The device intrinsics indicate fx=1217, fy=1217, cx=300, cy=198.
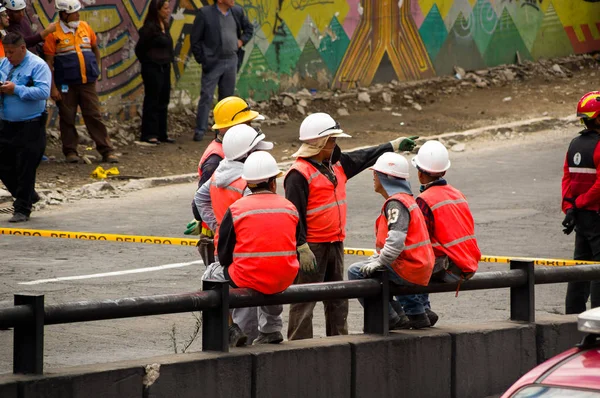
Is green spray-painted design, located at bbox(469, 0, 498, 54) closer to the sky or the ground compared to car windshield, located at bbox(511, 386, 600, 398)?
closer to the sky

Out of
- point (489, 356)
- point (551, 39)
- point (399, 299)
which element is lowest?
point (489, 356)

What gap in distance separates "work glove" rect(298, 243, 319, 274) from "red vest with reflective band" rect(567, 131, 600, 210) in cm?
309

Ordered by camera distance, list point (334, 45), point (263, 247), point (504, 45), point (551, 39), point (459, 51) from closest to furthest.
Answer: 1. point (263, 247)
2. point (334, 45)
3. point (459, 51)
4. point (504, 45)
5. point (551, 39)

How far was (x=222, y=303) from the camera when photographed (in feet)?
23.1

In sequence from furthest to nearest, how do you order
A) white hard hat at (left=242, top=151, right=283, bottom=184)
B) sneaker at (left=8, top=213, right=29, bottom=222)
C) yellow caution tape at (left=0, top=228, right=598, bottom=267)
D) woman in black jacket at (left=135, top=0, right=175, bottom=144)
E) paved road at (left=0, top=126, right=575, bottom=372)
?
woman in black jacket at (left=135, top=0, right=175, bottom=144)
sneaker at (left=8, top=213, right=29, bottom=222)
yellow caution tape at (left=0, top=228, right=598, bottom=267)
paved road at (left=0, top=126, right=575, bottom=372)
white hard hat at (left=242, top=151, right=283, bottom=184)

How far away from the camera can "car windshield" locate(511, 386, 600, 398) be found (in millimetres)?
4832

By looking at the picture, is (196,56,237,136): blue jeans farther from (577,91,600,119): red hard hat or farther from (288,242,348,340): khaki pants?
(288,242,348,340): khaki pants

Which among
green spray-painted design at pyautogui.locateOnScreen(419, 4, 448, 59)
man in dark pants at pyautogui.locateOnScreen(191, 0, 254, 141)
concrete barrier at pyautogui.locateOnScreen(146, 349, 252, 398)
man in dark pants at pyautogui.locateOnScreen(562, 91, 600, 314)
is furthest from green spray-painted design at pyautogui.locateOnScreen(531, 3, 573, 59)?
concrete barrier at pyautogui.locateOnScreen(146, 349, 252, 398)

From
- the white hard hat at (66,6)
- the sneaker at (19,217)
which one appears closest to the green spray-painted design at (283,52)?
the white hard hat at (66,6)

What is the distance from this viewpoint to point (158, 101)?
19.2m

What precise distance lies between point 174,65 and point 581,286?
476 inches

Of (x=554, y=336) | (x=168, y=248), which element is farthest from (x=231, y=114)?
(x=168, y=248)

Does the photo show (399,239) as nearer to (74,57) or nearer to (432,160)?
(432,160)

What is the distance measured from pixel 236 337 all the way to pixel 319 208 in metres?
1.25
